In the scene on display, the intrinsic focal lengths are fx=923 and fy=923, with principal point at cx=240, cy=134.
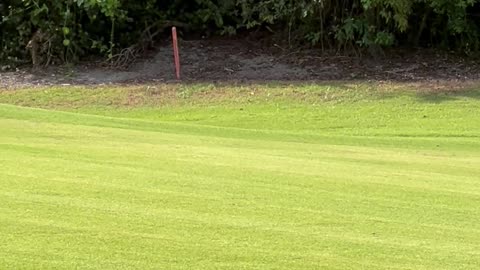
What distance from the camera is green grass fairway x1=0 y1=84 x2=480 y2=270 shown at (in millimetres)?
5539

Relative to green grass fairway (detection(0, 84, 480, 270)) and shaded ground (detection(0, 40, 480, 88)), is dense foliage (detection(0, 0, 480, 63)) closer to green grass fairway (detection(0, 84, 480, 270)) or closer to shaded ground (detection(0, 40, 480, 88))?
shaded ground (detection(0, 40, 480, 88))

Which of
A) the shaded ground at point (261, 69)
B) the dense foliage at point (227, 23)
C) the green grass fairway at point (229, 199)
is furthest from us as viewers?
the dense foliage at point (227, 23)

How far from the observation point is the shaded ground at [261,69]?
23.9 metres

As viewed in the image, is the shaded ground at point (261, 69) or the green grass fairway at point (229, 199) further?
the shaded ground at point (261, 69)

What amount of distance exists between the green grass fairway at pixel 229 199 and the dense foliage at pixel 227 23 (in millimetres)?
10860

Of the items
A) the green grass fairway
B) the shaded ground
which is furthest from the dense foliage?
the green grass fairway

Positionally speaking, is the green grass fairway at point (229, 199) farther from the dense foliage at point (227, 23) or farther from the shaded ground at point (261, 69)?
the dense foliage at point (227, 23)

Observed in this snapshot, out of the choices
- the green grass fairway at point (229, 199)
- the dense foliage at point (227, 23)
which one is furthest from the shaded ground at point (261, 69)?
the green grass fairway at point (229, 199)

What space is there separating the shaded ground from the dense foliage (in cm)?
57

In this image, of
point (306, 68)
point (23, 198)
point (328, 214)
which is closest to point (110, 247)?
point (23, 198)

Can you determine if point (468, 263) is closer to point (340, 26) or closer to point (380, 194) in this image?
point (380, 194)

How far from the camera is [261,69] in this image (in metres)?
24.8

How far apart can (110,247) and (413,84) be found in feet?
57.4

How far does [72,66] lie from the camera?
2592 centimetres
